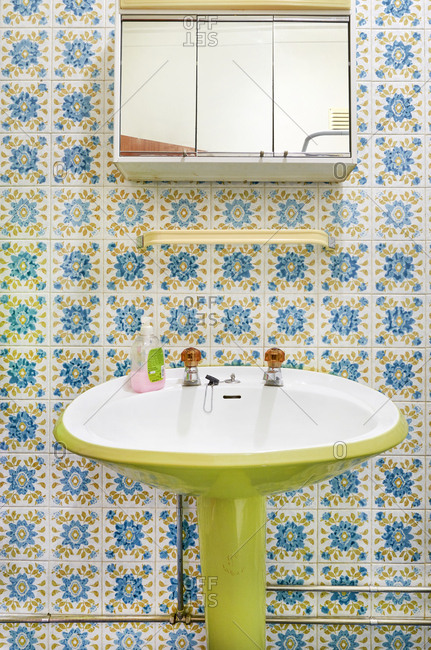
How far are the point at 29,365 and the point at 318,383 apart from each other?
80 centimetres

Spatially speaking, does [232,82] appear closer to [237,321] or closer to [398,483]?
[237,321]

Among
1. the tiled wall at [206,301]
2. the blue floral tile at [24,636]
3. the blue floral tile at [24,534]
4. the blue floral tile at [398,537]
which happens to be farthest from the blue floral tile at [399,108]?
the blue floral tile at [24,636]

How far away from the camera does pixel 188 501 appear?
1242 millimetres

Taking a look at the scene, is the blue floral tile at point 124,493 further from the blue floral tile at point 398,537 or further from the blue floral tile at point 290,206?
the blue floral tile at point 290,206

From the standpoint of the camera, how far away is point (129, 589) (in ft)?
4.11

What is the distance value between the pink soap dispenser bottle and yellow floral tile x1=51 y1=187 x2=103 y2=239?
1.03ft

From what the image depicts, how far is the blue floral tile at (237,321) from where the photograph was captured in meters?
1.25

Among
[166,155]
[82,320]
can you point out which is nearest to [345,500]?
[82,320]

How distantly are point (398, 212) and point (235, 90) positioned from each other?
0.55 meters

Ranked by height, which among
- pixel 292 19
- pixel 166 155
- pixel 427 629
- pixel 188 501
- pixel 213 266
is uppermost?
pixel 292 19

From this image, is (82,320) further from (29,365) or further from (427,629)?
(427,629)

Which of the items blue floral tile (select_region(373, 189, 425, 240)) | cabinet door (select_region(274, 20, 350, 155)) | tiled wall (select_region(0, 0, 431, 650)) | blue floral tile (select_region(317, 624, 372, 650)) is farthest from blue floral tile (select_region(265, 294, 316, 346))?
blue floral tile (select_region(317, 624, 372, 650))

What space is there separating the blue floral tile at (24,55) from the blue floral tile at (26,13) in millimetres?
22

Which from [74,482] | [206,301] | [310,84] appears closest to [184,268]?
[206,301]
